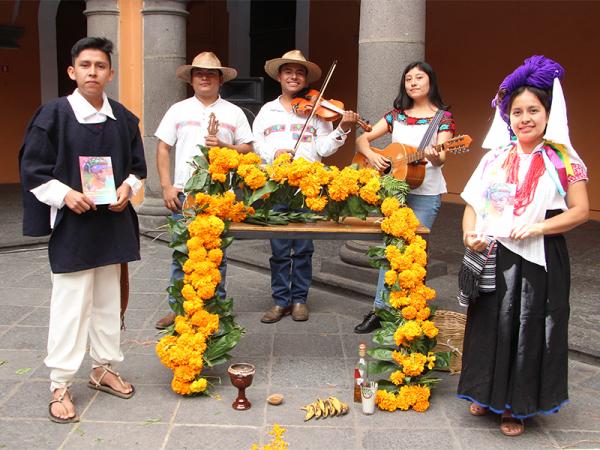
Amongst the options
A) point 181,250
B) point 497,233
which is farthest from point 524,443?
point 181,250

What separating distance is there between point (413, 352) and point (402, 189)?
0.98 metres

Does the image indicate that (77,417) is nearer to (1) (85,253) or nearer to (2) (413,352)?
(1) (85,253)

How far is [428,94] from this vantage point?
4906 millimetres

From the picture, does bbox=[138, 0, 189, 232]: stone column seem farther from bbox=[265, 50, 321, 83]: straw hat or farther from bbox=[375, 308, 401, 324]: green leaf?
bbox=[375, 308, 401, 324]: green leaf

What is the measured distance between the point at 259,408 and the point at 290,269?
5.97ft

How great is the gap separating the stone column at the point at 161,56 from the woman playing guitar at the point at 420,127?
4157 millimetres

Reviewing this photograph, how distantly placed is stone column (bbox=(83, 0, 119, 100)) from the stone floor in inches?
158

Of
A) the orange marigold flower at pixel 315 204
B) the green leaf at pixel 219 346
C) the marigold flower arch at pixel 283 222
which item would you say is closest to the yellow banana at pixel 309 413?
the marigold flower arch at pixel 283 222

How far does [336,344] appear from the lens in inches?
202

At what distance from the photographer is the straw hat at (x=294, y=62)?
517 centimetres

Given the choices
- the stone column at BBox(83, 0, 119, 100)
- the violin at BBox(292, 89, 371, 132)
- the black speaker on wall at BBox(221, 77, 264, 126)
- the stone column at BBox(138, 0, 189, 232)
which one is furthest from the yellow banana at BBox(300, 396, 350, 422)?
the stone column at BBox(83, 0, 119, 100)

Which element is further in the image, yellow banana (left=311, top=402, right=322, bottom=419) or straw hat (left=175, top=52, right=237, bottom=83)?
straw hat (left=175, top=52, right=237, bottom=83)

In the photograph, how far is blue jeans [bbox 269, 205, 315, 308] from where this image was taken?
18.2 ft

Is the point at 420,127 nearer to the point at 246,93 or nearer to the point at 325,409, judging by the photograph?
the point at 325,409
